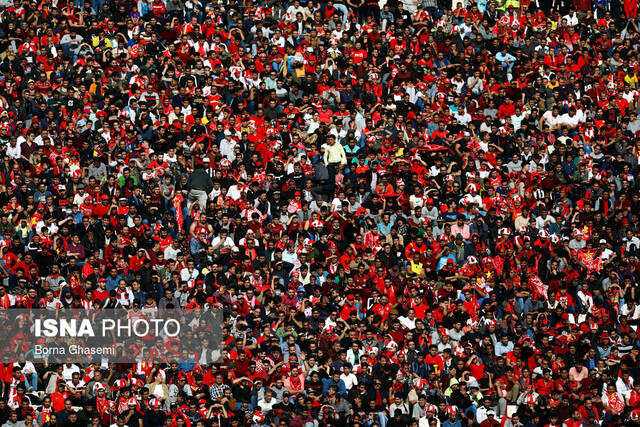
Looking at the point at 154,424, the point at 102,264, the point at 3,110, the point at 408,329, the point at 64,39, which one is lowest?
the point at 154,424

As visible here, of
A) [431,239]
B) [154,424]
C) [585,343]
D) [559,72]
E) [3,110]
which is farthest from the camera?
[559,72]

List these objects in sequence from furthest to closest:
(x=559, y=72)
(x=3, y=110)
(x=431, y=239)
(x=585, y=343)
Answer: (x=559, y=72)
(x=3, y=110)
(x=431, y=239)
(x=585, y=343)

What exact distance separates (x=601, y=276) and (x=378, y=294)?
475 centimetres

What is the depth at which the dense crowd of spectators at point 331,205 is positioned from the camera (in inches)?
1038

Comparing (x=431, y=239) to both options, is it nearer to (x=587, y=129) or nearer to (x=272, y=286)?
(x=272, y=286)

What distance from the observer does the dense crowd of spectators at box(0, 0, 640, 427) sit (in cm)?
2636

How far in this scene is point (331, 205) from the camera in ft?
99.2

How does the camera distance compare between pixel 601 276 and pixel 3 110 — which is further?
pixel 3 110

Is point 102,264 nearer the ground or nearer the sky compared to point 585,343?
nearer the sky

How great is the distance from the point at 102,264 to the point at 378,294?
5.57 metres

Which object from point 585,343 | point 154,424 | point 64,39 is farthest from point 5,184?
point 585,343

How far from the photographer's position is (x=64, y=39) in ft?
111

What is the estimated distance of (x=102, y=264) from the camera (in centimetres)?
2839

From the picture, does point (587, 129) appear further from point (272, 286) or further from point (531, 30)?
point (272, 286)
